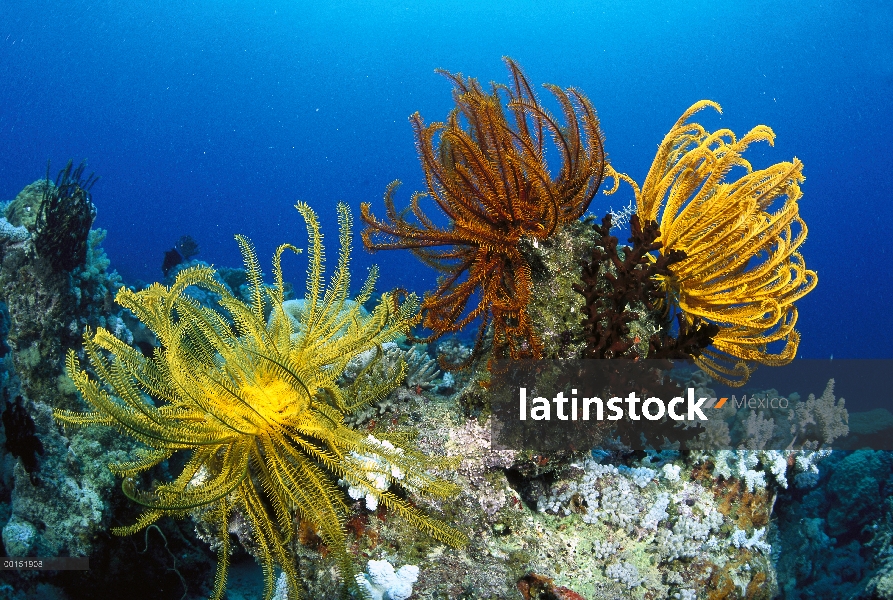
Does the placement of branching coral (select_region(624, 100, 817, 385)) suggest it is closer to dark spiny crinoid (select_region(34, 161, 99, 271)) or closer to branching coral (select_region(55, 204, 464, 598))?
branching coral (select_region(55, 204, 464, 598))

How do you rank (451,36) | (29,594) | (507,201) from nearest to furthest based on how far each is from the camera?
1. (507,201)
2. (29,594)
3. (451,36)

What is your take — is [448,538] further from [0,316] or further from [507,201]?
[0,316]

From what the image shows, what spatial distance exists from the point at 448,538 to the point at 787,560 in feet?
18.5

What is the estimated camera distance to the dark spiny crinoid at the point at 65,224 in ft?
21.3

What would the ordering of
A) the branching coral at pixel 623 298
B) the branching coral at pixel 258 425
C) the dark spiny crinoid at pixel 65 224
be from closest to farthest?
the branching coral at pixel 258 425 → the branching coral at pixel 623 298 → the dark spiny crinoid at pixel 65 224

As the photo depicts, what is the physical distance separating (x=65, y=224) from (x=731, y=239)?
7680mm

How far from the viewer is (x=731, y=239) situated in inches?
149

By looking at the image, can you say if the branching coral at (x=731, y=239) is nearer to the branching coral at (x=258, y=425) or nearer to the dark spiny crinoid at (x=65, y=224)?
the branching coral at (x=258, y=425)

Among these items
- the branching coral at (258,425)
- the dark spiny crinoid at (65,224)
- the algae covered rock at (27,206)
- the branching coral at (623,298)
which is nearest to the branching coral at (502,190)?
the branching coral at (623,298)

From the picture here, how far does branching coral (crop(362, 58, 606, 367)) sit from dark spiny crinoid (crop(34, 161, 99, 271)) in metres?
5.25

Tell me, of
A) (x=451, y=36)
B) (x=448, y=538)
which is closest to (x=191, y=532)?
(x=448, y=538)

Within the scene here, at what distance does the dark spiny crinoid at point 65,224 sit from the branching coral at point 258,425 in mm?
4181

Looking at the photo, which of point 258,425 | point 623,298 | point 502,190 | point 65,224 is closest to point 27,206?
point 65,224

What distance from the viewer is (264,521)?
124 inches
